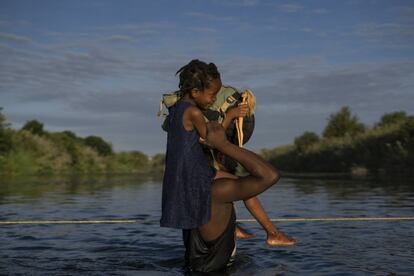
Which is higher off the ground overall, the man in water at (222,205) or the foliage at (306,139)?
the foliage at (306,139)

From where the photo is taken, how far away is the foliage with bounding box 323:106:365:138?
1961 inches

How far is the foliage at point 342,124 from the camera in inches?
1961

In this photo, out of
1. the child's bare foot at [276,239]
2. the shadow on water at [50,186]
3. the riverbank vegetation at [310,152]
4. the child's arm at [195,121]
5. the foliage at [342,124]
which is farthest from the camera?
the foliage at [342,124]

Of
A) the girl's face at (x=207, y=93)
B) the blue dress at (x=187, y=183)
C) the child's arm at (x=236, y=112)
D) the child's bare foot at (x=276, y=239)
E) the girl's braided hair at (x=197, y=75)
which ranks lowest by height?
the child's bare foot at (x=276, y=239)

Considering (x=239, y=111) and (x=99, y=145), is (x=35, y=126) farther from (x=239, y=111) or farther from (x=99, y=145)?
(x=239, y=111)

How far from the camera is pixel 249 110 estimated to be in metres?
5.53

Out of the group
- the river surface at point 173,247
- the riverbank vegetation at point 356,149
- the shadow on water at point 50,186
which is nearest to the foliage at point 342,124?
the riverbank vegetation at point 356,149

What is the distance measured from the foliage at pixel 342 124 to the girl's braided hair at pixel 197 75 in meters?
45.8

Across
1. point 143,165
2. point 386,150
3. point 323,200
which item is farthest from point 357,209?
point 143,165

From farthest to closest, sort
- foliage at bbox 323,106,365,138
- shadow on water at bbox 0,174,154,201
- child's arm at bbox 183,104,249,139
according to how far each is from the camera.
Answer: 1. foliage at bbox 323,106,365,138
2. shadow on water at bbox 0,174,154,201
3. child's arm at bbox 183,104,249,139

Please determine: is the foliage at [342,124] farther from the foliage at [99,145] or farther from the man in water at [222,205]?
the man in water at [222,205]

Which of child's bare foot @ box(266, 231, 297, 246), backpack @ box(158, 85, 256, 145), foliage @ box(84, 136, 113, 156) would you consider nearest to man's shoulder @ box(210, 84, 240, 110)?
backpack @ box(158, 85, 256, 145)

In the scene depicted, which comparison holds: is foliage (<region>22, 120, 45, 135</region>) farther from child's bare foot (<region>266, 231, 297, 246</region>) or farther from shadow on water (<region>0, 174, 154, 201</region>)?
→ child's bare foot (<region>266, 231, 297, 246</region>)

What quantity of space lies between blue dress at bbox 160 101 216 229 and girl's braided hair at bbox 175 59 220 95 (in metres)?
0.17
